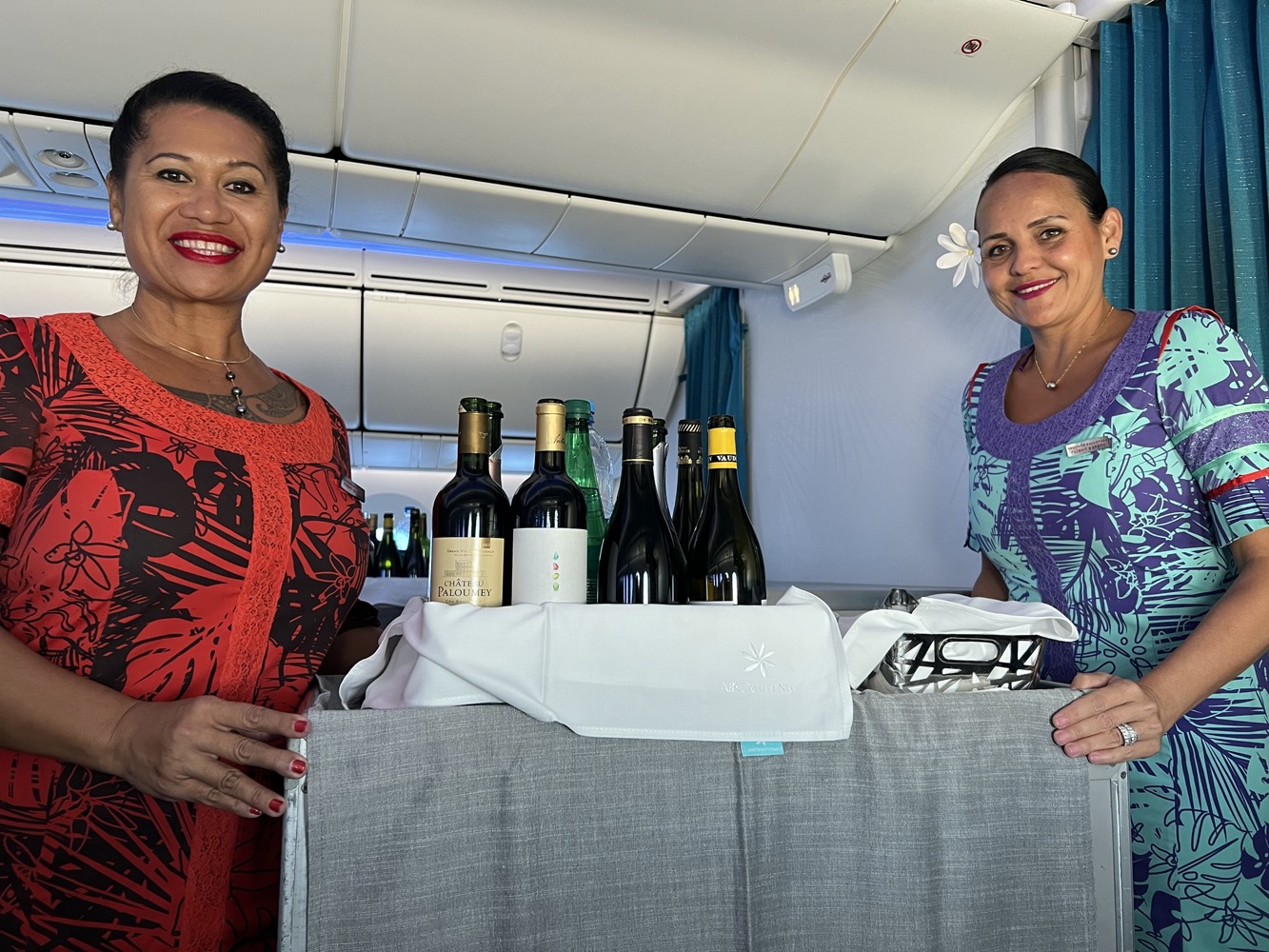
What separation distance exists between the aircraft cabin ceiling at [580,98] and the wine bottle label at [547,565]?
1.24 m

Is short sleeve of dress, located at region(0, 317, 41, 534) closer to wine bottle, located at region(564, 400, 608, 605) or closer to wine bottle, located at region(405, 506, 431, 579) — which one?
wine bottle, located at region(564, 400, 608, 605)

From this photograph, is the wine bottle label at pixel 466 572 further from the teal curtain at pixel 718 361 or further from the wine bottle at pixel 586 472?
the teal curtain at pixel 718 361

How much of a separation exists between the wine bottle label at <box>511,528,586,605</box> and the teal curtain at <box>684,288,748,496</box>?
238 cm

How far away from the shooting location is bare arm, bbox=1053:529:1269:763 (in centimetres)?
71

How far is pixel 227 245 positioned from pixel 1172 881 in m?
1.28

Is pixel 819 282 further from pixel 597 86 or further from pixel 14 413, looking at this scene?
pixel 14 413

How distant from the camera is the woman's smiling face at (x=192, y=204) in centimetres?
93

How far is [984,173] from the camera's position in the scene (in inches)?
81.0

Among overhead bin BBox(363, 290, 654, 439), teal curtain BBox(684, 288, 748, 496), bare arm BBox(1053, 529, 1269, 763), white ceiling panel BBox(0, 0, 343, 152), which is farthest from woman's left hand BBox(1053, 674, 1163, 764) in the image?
overhead bin BBox(363, 290, 654, 439)

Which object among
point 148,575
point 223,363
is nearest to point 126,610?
point 148,575

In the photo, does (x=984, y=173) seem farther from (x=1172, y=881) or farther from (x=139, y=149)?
(x=139, y=149)

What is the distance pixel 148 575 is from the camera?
0.82m

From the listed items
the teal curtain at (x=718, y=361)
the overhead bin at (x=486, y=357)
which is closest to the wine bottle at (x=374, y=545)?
the overhead bin at (x=486, y=357)

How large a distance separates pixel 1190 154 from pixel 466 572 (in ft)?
4.85
